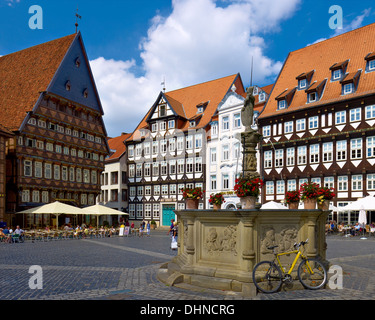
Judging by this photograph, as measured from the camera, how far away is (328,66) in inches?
1411

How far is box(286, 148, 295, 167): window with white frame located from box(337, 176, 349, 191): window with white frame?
4456 millimetres

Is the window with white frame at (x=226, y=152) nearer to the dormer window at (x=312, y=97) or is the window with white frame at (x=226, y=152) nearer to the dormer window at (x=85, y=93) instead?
the dormer window at (x=312, y=97)

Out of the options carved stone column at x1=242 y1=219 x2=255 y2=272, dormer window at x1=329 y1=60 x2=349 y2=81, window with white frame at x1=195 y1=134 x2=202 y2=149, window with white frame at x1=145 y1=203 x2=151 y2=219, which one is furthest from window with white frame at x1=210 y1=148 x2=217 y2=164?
carved stone column at x1=242 y1=219 x2=255 y2=272

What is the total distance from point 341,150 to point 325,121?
279cm

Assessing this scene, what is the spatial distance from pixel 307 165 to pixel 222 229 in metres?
27.3

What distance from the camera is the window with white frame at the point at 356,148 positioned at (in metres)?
31.1

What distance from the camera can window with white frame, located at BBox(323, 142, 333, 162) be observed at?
32.9m

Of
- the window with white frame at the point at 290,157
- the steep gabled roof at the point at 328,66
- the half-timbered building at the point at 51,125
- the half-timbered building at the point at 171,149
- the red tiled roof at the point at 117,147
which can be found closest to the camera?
the steep gabled roof at the point at 328,66

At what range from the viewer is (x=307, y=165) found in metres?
34.4

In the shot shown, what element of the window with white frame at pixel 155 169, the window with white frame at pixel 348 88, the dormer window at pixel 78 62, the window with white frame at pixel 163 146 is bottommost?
the window with white frame at pixel 155 169

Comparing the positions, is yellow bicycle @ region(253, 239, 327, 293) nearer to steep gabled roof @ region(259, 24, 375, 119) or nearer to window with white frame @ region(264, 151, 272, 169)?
steep gabled roof @ region(259, 24, 375, 119)

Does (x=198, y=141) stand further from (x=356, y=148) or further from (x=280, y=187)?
(x=356, y=148)

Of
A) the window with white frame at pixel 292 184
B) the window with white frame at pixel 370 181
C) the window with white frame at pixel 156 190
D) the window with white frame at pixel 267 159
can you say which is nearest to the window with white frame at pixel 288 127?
the window with white frame at pixel 267 159

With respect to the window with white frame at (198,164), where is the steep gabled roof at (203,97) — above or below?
above
